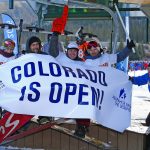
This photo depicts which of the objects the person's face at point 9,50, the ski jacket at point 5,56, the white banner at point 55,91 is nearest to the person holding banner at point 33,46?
the white banner at point 55,91

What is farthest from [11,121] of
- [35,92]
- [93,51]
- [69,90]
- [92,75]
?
[93,51]

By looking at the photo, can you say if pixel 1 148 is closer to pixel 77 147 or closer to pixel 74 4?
pixel 77 147

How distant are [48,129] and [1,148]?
29.4 inches

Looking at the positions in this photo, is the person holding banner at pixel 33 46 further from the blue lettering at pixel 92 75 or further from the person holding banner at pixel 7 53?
the person holding banner at pixel 7 53

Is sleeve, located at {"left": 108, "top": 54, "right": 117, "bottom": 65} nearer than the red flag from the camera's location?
No

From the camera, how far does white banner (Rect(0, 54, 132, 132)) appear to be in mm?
5750

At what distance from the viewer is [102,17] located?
39.8 feet

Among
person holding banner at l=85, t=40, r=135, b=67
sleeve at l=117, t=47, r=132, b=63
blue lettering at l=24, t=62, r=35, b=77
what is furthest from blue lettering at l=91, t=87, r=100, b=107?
sleeve at l=117, t=47, r=132, b=63

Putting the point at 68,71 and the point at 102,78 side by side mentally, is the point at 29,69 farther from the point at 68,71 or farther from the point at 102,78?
the point at 102,78

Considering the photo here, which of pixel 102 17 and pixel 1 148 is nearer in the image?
pixel 1 148

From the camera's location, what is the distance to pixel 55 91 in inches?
232

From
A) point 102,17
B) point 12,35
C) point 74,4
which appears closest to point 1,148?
point 74,4

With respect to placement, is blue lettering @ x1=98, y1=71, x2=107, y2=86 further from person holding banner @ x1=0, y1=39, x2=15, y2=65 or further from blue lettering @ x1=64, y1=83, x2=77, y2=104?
person holding banner @ x1=0, y1=39, x2=15, y2=65

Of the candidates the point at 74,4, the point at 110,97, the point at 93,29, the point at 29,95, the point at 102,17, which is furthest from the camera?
the point at 93,29
